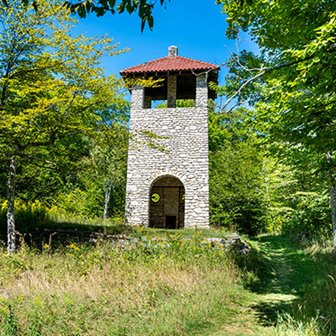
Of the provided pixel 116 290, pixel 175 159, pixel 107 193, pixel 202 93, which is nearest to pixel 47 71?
pixel 116 290

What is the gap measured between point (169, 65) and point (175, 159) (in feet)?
14.1

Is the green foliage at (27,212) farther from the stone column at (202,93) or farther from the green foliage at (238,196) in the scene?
the green foliage at (238,196)

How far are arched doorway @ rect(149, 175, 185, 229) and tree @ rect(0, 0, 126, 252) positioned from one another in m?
9.39

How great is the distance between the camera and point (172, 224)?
17.3m

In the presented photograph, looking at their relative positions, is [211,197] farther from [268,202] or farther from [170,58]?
[170,58]

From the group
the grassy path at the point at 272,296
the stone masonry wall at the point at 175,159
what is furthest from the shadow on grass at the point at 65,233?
the stone masonry wall at the point at 175,159

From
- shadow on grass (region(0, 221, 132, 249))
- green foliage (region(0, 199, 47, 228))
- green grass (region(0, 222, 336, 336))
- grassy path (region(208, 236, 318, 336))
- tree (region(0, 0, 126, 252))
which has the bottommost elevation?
grassy path (region(208, 236, 318, 336))

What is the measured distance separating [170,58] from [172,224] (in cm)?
865

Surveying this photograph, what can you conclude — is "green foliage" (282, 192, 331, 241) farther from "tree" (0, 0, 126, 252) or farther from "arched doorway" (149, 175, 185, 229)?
"tree" (0, 0, 126, 252)

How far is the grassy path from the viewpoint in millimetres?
4199

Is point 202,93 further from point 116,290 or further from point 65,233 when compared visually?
point 116,290

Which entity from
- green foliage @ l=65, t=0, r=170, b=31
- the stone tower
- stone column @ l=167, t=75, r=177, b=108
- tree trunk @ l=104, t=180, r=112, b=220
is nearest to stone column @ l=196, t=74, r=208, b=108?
the stone tower

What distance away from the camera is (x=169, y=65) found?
14.1 m

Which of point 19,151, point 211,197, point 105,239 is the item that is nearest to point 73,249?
point 105,239
